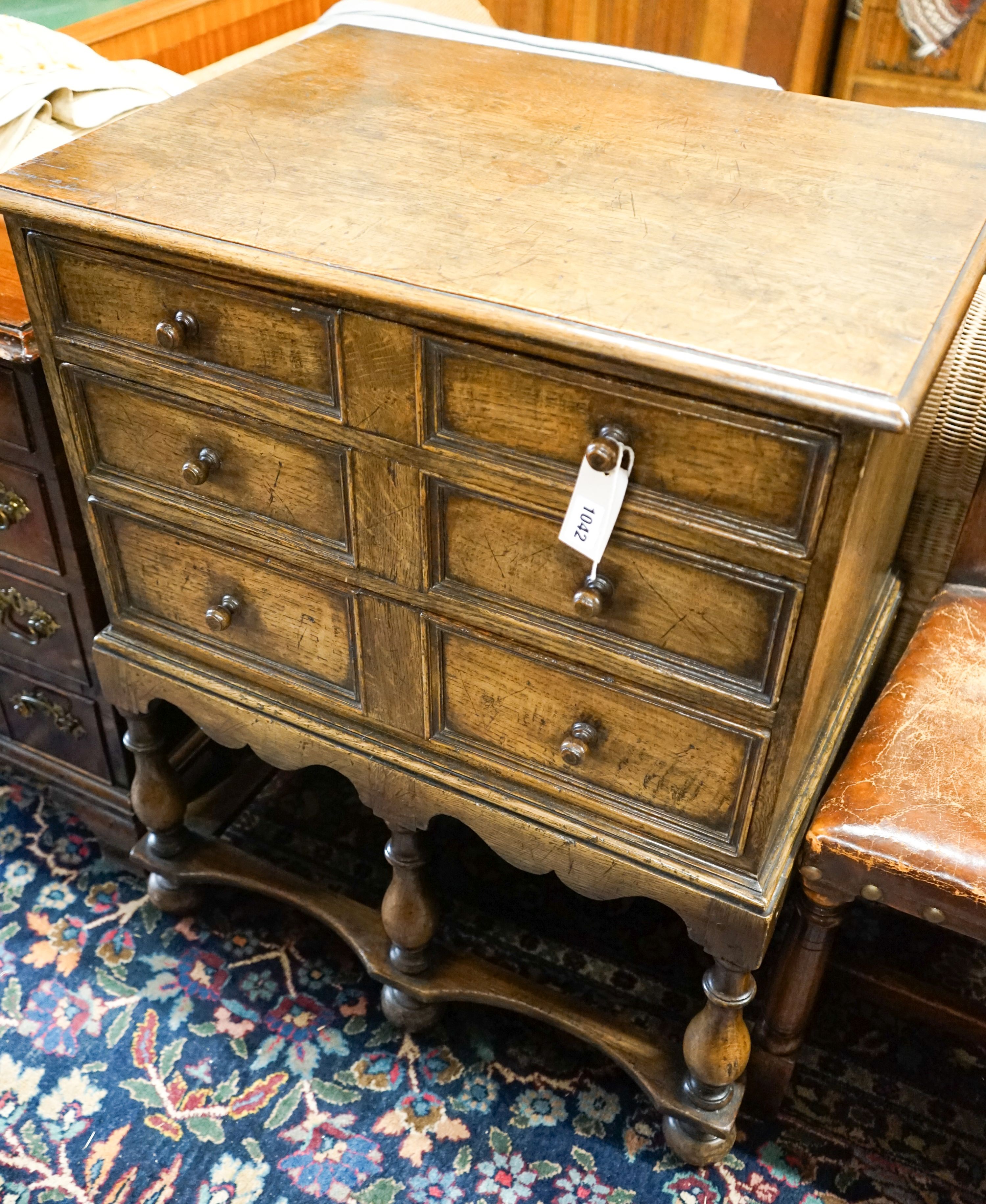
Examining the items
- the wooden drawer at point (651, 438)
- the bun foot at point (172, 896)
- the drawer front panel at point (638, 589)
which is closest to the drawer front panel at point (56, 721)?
the bun foot at point (172, 896)

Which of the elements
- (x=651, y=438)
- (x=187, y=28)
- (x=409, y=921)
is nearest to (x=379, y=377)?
(x=651, y=438)

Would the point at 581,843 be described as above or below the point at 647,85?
below

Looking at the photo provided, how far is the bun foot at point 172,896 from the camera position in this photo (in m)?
1.56

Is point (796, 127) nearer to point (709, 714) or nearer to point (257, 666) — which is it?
point (709, 714)

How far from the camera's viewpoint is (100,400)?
1.13m

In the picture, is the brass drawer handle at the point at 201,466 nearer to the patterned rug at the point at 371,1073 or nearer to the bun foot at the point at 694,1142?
the patterned rug at the point at 371,1073

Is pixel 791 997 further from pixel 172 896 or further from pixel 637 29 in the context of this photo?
pixel 637 29

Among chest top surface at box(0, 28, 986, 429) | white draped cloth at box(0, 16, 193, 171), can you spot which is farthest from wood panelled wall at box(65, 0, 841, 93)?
chest top surface at box(0, 28, 986, 429)

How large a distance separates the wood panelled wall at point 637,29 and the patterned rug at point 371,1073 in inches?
64.2

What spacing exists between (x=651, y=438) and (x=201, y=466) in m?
0.47

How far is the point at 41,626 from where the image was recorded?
1479 mm

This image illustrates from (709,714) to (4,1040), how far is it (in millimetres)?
1060

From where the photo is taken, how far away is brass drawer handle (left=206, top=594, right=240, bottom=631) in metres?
1.19

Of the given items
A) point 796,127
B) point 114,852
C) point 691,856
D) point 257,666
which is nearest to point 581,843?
point 691,856
